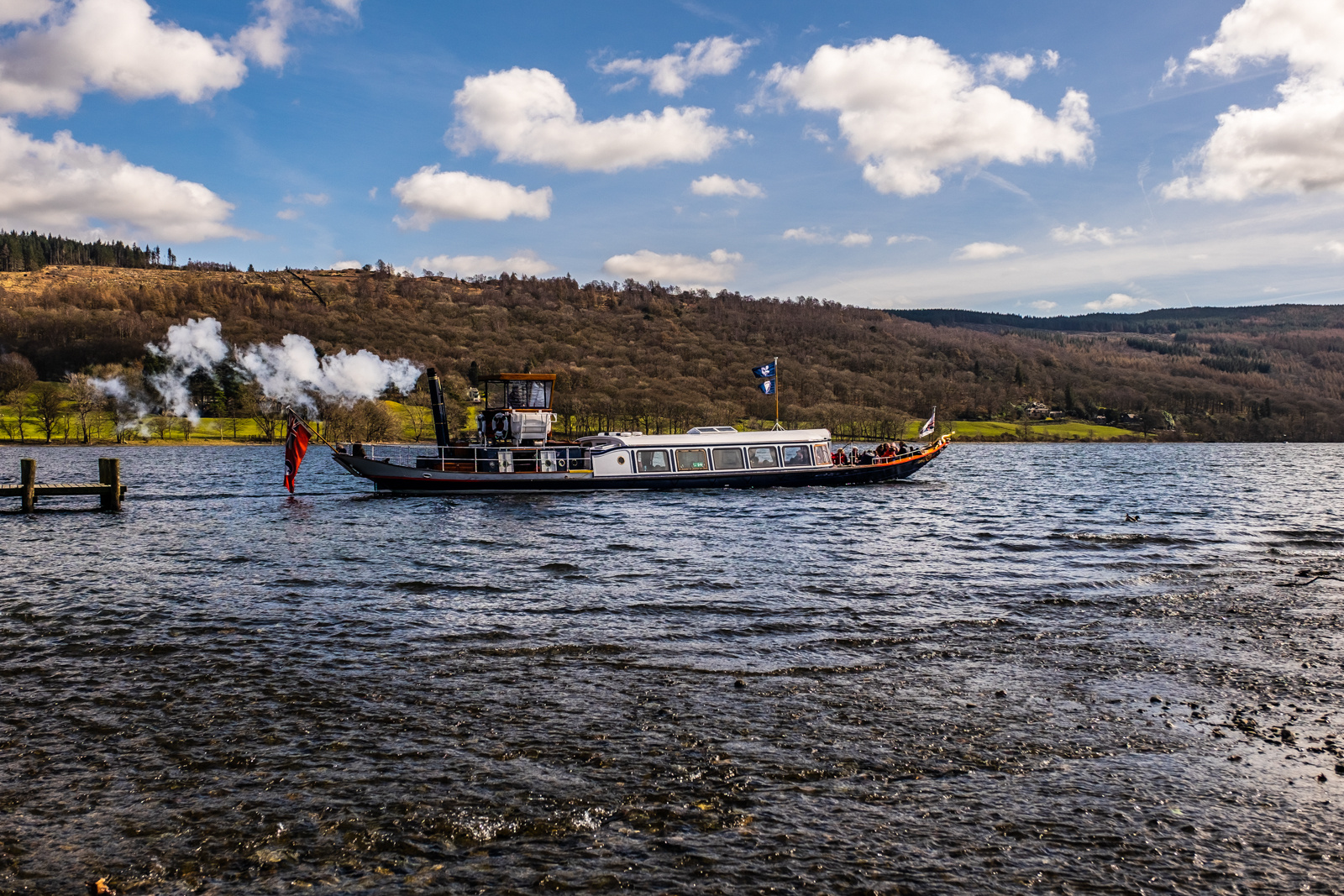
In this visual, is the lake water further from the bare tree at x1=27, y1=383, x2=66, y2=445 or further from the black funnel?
A: the bare tree at x1=27, y1=383, x2=66, y2=445

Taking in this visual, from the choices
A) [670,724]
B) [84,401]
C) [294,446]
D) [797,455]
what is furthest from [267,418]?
[670,724]

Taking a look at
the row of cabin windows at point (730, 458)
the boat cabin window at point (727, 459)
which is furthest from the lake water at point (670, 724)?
the boat cabin window at point (727, 459)

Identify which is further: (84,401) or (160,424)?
(160,424)

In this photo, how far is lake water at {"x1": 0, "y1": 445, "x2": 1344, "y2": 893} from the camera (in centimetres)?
870

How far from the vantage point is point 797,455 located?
6359cm

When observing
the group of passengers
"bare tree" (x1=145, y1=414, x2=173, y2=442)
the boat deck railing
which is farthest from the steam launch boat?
"bare tree" (x1=145, y1=414, x2=173, y2=442)

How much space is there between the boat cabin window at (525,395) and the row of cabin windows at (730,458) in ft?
26.0

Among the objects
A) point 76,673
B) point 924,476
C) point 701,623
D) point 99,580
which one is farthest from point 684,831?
point 924,476

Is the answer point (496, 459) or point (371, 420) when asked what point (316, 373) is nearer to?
point (496, 459)

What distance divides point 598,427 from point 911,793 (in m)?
175

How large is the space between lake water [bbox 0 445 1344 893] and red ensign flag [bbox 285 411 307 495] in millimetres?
21705

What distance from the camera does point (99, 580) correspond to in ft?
82.3

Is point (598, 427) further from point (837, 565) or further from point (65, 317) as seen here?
point (837, 565)

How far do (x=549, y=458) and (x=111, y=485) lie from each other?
85.7 ft
